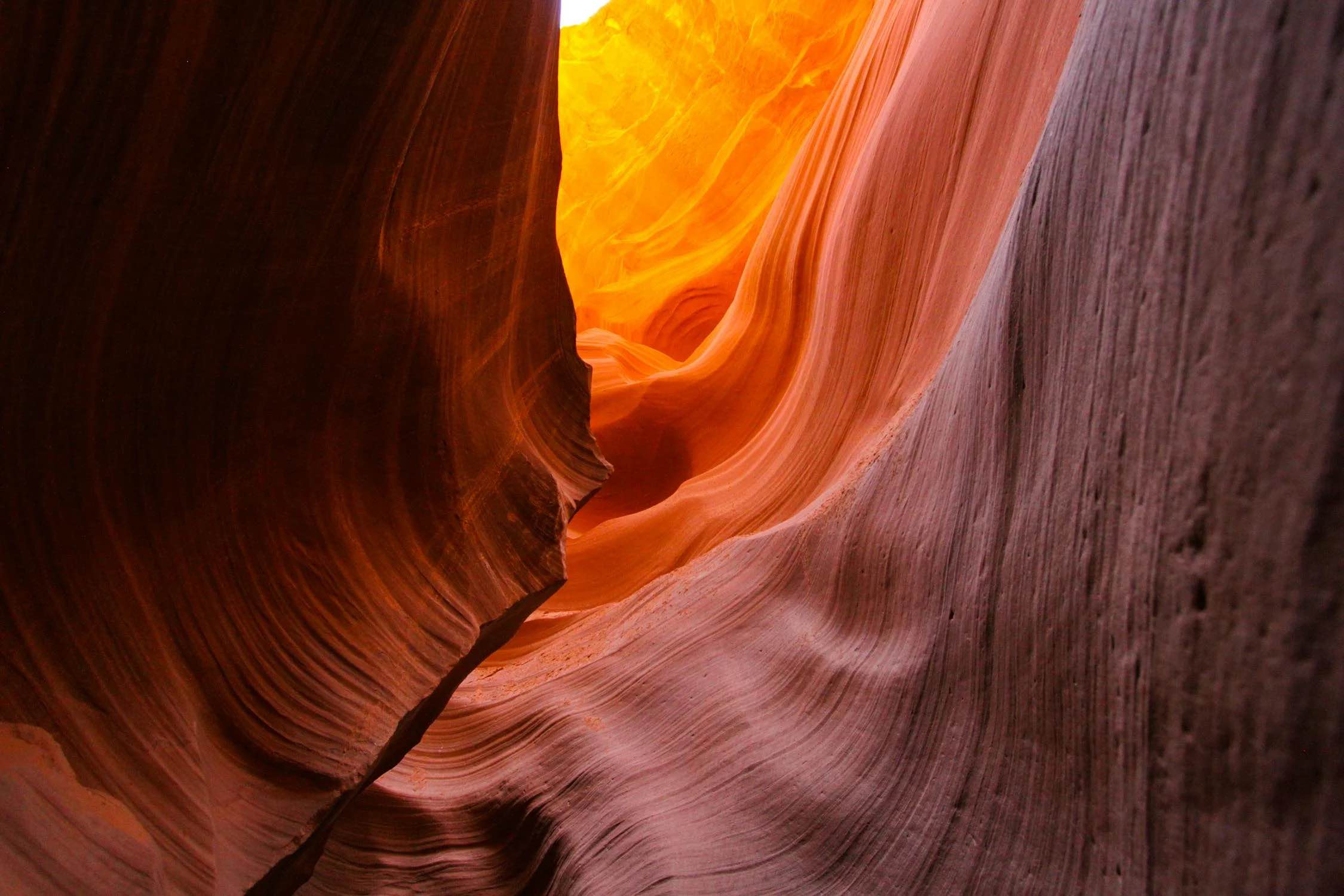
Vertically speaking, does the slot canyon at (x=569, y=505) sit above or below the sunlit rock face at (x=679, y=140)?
below

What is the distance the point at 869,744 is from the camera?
1.14 meters

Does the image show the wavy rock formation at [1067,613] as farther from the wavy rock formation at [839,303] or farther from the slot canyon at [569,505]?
the wavy rock formation at [839,303]

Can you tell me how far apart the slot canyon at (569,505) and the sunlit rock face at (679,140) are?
2.73m

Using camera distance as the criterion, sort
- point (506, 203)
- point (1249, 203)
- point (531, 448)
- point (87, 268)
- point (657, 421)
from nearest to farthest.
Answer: point (1249, 203), point (87, 268), point (506, 203), point (531, 448), point (657, 421)

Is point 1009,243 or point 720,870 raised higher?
point 1009,243

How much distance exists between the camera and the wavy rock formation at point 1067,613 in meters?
0.61

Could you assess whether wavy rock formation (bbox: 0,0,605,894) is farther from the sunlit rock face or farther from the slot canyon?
the sunlit rock face

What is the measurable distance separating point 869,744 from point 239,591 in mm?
895

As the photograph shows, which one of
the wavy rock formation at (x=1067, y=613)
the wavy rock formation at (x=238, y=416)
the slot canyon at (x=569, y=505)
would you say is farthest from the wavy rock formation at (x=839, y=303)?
the wavy rock formation at (x=238, y=416)

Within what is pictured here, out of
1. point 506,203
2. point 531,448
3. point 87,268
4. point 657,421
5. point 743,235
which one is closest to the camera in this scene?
point 87,268

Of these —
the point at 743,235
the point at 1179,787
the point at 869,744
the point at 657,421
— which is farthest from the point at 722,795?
the point at 743,235

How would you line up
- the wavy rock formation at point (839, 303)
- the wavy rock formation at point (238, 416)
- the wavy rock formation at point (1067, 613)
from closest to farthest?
the wavy rock formation at point (1067, 613) → the wavy rock formation at point (238, 416) → the wavy rock formation at point (839, 303)

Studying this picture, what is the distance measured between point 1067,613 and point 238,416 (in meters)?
1.08

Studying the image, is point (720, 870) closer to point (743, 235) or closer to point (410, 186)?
point (410, 186)
